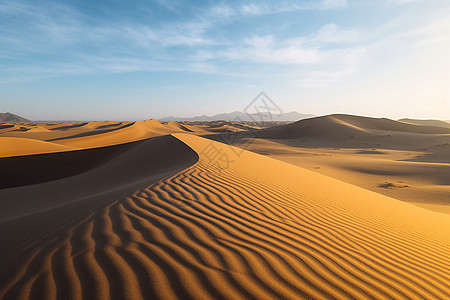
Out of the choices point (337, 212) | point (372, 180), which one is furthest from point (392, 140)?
point (337, 212)

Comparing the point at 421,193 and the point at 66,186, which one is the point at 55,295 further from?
the point at 421,193

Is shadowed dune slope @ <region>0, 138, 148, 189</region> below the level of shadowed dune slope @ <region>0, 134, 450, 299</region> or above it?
below

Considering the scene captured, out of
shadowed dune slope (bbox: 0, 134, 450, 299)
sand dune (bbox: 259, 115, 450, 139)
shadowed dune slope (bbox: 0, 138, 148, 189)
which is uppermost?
sand dune (bbox: 259, 115, 450, 139)

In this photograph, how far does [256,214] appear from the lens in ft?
10.1

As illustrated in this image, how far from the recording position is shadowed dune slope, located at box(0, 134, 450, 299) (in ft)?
5.42

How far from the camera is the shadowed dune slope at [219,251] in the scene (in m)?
1.65

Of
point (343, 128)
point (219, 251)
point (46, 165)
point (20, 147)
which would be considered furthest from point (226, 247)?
point (343, 128)

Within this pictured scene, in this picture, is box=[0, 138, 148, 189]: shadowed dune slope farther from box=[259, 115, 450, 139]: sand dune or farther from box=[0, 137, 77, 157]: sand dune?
box=[259, 115, 450, 139]: sand dune

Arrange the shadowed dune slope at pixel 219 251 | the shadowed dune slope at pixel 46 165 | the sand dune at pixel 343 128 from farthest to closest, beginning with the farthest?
the sand dune at pixel 343 128 → the shadowed dune slope at pixel 46 165 → the shadowed dune slope at pixel 219 251

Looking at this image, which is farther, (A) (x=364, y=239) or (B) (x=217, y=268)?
(A) (x=364, y=239)

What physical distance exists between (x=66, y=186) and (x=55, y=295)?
294 inches

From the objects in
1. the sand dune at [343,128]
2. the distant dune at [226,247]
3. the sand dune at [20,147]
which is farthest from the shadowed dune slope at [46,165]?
the sand dune at [343,128]

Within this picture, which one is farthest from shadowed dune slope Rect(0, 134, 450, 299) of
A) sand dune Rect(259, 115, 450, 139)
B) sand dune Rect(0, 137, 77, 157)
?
sand dune Rect(259, 115, 450, 139)

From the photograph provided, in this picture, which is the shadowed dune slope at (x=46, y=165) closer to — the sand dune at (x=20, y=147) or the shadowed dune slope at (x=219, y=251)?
the sand dune at (x=20, y=147)
